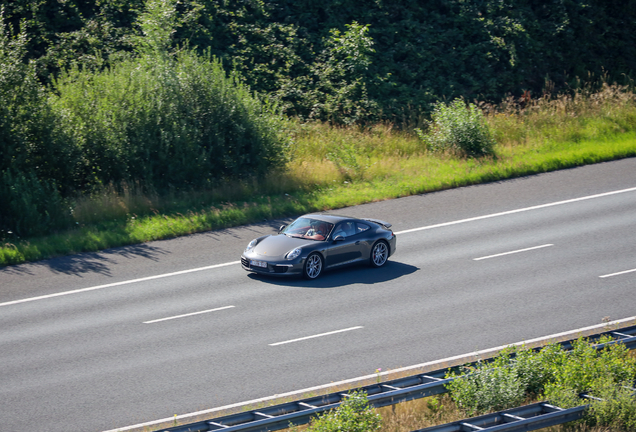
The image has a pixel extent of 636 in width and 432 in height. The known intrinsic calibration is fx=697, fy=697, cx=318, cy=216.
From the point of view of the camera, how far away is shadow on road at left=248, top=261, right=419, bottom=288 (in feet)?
49.6

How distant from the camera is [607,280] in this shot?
1455cm

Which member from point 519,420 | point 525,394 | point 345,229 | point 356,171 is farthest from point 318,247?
point 356,171

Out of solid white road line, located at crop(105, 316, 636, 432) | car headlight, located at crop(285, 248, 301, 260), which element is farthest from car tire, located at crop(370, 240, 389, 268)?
solid white road line, located at crop(105, 316, 636, 432)

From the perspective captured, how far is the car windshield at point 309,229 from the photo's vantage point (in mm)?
15766

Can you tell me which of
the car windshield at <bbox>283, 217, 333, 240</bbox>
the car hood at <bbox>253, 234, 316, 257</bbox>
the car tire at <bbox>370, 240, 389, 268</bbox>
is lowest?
the car tire at <bbox>370, 240, 389, 268</bbox>

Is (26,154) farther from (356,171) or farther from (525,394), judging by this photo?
(525,394)

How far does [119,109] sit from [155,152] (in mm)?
1661

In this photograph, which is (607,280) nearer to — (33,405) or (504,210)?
(504,210)

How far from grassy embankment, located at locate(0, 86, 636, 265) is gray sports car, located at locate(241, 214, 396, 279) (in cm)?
417

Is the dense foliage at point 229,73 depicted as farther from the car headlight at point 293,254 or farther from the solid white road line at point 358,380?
the solid white road line at point 358,380

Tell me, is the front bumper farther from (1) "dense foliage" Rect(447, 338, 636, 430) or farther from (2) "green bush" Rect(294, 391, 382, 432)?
(2) "green bush" Rect(294, 391, 382, 432)

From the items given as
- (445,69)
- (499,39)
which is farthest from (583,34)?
(445,69)

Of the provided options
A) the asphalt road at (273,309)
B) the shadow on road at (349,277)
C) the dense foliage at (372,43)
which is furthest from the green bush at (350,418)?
the dense foliage at (372,43)

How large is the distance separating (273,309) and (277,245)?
2.24 meters
